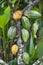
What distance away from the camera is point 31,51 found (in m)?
0.65

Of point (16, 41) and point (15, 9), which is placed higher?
point (15, 9)

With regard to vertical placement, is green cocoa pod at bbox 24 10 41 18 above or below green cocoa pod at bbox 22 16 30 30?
above

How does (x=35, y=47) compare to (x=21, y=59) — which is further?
(x=35, y=47)

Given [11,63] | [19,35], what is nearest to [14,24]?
[19,35]

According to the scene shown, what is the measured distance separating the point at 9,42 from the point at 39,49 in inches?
4.0

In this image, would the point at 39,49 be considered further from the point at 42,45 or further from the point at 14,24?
the point at 14,24

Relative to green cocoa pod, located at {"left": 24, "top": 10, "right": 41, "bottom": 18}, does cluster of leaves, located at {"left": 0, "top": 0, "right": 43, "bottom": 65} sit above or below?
below

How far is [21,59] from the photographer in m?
0.58

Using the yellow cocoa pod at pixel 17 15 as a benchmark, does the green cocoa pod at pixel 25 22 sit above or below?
below

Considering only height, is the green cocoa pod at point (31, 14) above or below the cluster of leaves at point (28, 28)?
above

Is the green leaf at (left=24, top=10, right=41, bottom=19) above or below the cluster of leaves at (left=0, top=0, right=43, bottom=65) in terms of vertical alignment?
above

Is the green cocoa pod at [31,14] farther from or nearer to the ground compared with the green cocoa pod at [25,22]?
farther from the ground

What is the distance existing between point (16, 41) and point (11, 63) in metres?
0.08

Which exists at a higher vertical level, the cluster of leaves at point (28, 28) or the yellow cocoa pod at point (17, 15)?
the yellow cocoa pod at point (17, 15)
